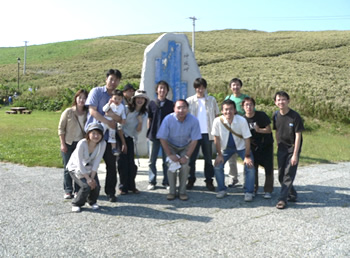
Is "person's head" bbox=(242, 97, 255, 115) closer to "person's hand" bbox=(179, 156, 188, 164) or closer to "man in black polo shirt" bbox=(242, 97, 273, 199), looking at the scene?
"man in black polo shirt" bbox=(242, 97, 273, 199)

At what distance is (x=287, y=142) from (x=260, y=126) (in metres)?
0.46

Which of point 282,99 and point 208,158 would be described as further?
point 208,158

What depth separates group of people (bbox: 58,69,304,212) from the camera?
15.2 feet

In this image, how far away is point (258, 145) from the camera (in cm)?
529

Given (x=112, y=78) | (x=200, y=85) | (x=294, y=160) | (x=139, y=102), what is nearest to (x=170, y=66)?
(x=200, y=85)

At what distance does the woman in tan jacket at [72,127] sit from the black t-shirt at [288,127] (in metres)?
2.55

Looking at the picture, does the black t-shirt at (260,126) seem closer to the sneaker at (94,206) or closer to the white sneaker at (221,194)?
the white sneaker at (221,194)

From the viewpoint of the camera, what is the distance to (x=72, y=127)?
5.01m

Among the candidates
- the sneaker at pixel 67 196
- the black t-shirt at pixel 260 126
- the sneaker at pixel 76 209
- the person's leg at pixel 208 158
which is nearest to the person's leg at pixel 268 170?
the black t-shirt at pixel 260 126

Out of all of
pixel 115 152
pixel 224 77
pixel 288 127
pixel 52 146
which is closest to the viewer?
pixel 288 127

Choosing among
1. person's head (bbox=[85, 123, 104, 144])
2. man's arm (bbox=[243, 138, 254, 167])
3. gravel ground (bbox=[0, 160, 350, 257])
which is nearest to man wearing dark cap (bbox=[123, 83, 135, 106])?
person's head (bbox=[85, 123, 104, 144])

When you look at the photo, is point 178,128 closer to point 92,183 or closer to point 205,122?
point 205,122

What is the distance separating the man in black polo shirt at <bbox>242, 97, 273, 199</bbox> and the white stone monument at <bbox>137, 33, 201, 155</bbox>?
292 centimetres

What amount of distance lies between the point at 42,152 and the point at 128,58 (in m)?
41.3
